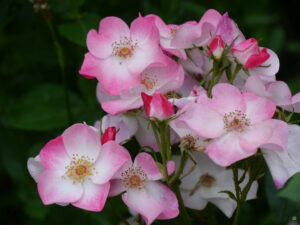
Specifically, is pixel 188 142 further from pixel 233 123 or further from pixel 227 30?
pixel 227 30

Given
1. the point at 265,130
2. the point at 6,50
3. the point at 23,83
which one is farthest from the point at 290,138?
the point at 6,50

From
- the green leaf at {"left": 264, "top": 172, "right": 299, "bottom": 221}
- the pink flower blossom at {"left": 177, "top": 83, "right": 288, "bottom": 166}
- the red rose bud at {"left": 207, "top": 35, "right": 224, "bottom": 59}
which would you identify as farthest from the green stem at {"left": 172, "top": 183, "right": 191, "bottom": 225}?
the green leaf at {"left": 264, "top": 172, "right": 299, "bottom": 221}

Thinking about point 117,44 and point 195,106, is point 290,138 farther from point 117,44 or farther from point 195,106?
point 117,44

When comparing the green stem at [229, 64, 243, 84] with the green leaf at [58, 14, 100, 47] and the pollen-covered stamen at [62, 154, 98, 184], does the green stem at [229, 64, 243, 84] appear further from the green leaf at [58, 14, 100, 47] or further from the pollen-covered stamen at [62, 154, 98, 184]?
the green leaf at [58, 14, 100, 47]

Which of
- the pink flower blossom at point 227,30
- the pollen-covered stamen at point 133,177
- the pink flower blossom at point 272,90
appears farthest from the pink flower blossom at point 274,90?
the pollen-covered stamen at point 133,177

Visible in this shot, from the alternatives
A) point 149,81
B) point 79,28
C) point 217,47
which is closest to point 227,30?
point 217,47
